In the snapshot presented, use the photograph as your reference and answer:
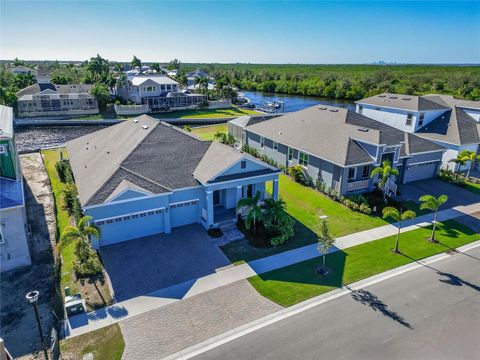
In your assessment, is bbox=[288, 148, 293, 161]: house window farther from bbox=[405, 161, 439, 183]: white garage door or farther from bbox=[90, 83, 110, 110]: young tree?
bbox=[90, 83, 110, 110]: young tree

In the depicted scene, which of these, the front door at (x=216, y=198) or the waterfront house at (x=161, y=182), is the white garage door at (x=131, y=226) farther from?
the front door at (x=216, y=198)

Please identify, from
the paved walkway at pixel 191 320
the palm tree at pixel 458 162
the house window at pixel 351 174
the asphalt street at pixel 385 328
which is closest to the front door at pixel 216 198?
the paved walkway at pixel 191 320

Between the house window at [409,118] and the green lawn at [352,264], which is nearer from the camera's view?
the green lawn at [352,264]

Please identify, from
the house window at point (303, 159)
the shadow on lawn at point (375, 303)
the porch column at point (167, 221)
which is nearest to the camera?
the shadow on lawn at point (375, 303)

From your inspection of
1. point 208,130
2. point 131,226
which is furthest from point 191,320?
point 208,130

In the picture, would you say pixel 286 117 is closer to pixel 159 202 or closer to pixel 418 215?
pixel 418 215

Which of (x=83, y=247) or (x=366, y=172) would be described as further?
(x=366, y=172)

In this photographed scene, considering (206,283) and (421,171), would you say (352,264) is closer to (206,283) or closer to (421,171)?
(206,283)
